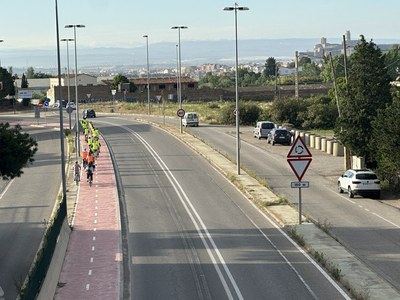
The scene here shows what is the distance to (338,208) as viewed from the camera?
33625 mm

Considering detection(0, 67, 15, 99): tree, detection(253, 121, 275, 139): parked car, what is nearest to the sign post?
detection(253, 121, 275, 139): parked car

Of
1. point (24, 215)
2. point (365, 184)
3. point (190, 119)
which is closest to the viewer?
point (24, 215)

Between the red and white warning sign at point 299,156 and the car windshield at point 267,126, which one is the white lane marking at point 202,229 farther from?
the car windshield at point 267,126

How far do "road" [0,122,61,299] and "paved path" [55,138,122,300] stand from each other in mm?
1315

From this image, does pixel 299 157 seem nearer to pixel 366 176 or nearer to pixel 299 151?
pixel 299 151

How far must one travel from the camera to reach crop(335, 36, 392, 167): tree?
4028 centimetres

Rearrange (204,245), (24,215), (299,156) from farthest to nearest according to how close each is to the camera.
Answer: (24,215) < (299,156) < (204,245)

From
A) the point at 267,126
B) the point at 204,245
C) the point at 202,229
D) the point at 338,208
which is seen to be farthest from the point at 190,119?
the point at 204,245

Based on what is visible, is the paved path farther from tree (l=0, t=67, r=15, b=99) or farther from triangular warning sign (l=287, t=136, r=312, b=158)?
tree (l=0, t=67, r=15, b=99)

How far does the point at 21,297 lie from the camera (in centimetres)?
1491

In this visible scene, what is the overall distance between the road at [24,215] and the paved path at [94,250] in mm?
1315

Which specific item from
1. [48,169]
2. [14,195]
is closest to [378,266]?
[14,195]

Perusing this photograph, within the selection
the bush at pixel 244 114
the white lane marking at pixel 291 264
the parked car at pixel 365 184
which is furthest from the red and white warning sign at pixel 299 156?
the bush at pixel 244 114

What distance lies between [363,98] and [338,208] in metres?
8.86
